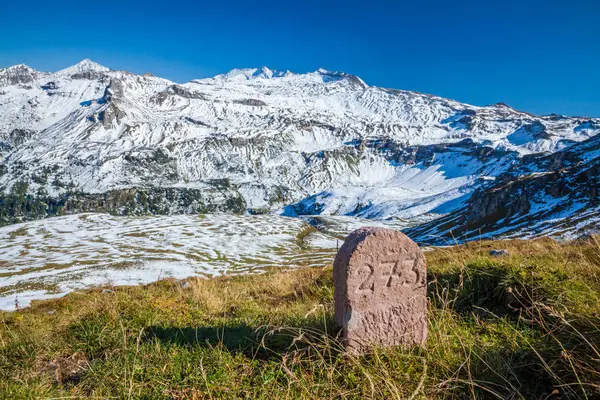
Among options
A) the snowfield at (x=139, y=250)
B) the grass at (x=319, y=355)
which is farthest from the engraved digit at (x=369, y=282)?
the snowfield at (x=139, y=250)

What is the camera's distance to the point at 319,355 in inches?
142

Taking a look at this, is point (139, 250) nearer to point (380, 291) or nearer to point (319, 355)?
point (380, 291)

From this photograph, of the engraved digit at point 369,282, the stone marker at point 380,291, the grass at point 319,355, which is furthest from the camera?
the engraved digit at point 369,282

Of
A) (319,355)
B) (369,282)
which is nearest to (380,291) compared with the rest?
(369,282)

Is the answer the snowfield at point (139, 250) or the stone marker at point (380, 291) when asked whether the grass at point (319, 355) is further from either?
the snowfield at point (139, 250)

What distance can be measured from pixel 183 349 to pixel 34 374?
5.75ft

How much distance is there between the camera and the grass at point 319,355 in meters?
3.31

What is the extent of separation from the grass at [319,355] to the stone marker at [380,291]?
0.25 metres

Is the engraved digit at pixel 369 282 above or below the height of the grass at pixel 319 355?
above

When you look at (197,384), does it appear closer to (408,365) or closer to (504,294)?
(408,365)

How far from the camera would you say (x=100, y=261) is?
73188mm

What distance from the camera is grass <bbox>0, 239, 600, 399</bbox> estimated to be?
3312 mm

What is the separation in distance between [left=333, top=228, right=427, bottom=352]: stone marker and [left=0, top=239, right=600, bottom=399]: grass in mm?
253

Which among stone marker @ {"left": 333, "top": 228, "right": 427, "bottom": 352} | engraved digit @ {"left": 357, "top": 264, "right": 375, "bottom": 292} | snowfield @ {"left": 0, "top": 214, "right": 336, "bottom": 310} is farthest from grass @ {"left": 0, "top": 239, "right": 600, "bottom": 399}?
snowfield @ {"left": 0, "top": 214, "right": 336, "bottom": 310}
